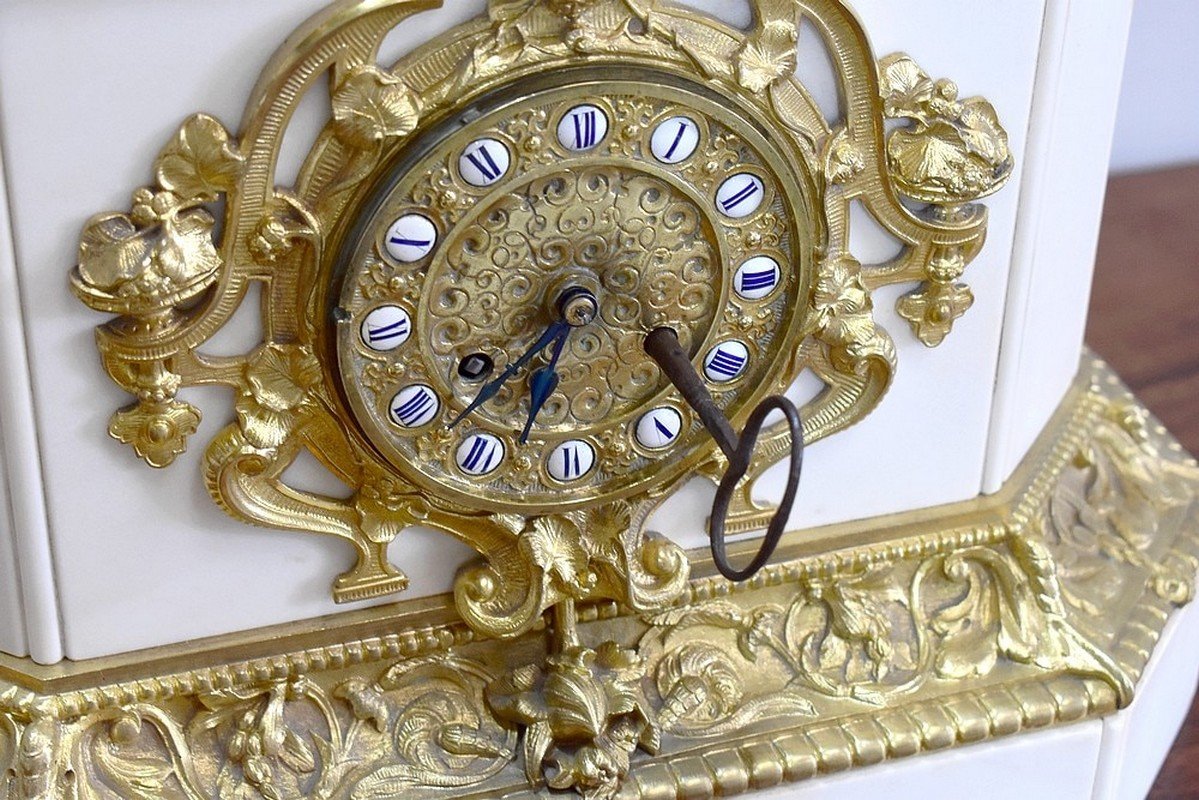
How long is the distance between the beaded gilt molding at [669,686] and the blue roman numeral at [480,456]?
0.08 m

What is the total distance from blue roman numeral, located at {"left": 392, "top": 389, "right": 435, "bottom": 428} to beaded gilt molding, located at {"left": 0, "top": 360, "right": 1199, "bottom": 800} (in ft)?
0.37

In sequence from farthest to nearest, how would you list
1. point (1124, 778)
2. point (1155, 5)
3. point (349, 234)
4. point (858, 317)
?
point (1155, 5), point (1124, 778), point (858, 317), point (349, 234)

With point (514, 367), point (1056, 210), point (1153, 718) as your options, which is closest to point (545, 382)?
point (514, 367)

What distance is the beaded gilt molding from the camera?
83cm

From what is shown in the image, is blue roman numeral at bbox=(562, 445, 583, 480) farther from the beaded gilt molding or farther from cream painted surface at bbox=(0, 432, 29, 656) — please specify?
cream painted surface at bbox=(0, 432, 29, 656)

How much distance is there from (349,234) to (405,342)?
6cm

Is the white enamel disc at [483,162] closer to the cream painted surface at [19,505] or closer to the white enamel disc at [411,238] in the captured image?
the white enamel disc at [411,238]

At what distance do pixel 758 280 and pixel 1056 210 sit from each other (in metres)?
0.16

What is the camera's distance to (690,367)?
776mm

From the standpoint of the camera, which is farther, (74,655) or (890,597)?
(890,597)

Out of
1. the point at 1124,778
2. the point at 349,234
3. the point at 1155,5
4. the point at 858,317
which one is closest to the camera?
the point at 349,234

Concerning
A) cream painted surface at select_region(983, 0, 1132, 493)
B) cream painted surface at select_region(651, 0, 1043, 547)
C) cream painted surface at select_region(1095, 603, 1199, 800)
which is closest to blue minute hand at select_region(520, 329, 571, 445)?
cream painted surface at select_region(651, 0, 1043, 547)

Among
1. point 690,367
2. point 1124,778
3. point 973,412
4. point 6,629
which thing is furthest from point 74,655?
point 1124,778

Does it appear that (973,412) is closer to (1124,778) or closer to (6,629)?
(1124,778)
